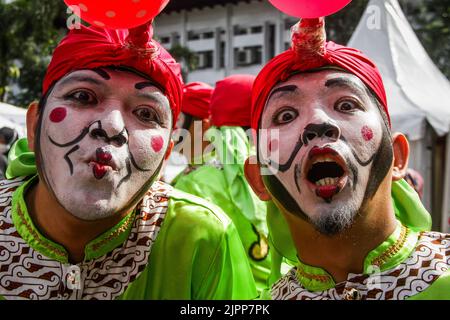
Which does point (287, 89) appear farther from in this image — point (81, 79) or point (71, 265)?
point (71, 265)

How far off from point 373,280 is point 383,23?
5.49 meters

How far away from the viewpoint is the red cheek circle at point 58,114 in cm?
219

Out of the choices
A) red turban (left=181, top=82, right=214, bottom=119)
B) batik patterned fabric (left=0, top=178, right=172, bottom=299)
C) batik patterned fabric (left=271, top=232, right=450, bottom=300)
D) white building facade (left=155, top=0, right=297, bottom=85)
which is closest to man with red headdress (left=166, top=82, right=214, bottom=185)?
red turban (left=181, top=82, right=214, bottom=119)

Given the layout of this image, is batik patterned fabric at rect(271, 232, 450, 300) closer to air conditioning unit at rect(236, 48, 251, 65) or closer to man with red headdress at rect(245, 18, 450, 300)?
man with red headdress at rect(245, 18, 450, 300)

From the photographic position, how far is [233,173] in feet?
13.7

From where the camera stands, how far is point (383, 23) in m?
6.98

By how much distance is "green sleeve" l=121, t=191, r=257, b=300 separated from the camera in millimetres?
2445

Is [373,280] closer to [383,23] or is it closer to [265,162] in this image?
[265,162]

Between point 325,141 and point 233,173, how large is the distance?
7.33ft

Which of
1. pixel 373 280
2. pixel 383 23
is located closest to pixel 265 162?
pixel 373 280

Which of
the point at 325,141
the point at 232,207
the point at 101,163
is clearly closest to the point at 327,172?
the point at 325,141

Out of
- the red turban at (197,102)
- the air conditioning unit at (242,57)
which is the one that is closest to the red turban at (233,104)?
the red turban at (197,102)

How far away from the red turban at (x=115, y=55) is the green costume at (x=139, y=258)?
0.47 metres

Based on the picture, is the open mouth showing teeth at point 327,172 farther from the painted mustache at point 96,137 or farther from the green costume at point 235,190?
the green costume at point 235,190
